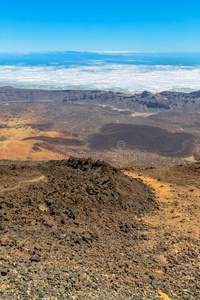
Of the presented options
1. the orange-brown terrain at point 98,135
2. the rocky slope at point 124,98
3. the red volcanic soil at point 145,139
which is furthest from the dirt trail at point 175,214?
the rocky slope at point 124,98

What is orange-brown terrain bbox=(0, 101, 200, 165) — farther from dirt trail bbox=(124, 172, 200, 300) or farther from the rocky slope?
dirt trail bbox=(124, 172, 200, 300)

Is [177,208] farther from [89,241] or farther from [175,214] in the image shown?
[89,241]

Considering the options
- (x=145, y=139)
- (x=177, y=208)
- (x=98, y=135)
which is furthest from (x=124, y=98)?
(x=177, y=208)

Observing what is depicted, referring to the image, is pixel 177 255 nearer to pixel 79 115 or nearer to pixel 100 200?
pixel 100 200

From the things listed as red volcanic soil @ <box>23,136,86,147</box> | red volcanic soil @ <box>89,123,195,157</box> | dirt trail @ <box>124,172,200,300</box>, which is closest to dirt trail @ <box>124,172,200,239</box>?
dirt trail @ <box>124,172,200,300</box>

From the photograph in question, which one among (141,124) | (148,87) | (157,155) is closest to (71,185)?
(157,155)

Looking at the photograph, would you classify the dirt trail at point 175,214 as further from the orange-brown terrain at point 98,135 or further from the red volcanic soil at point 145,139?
the red volcanic soil at point 145,139
